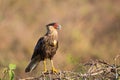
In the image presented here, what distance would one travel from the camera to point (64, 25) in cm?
1792

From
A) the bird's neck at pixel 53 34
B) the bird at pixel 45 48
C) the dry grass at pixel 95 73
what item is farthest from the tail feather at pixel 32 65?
the dry grass at pixel 95 73

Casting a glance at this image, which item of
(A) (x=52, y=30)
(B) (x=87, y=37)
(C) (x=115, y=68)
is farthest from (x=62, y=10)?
(C) (x=115, y=68)

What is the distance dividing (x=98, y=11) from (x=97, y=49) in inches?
141

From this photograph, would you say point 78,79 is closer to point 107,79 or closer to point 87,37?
point 107,79

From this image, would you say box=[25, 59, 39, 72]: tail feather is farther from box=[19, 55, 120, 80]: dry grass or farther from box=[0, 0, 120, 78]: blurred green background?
box=[0, 0, 120, 78]: blurred green background

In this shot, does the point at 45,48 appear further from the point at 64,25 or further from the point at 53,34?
the point at 64,25

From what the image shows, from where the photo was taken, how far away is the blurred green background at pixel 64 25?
627 inches

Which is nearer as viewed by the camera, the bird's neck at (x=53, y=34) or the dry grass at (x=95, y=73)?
the dry grass at (x=95, y=73)

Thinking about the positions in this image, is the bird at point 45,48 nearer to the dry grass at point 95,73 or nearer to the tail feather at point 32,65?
the tail feather at point 32,65

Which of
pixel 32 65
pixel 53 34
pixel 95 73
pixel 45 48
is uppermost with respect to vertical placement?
pixel 53 34

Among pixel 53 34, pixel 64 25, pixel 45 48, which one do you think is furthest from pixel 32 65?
pixel 64 25

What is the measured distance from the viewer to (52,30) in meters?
8.97

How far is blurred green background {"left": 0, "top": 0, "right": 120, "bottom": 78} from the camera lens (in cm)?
1593

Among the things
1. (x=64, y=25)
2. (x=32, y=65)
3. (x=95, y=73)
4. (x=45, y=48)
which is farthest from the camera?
(x=64, y=25)
